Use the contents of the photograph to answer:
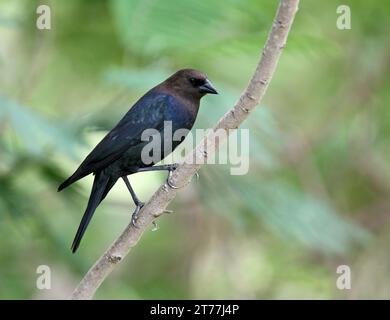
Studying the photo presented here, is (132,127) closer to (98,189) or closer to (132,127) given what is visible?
(132,127)

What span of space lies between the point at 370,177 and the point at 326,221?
2.14 metres

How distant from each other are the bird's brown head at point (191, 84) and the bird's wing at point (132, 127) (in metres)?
0.08

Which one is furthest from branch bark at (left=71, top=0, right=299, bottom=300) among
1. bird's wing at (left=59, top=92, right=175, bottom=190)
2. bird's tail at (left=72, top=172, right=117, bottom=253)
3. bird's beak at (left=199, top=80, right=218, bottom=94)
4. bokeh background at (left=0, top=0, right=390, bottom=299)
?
bokeh background at (left=0, top=0, right=390, bottom=299)

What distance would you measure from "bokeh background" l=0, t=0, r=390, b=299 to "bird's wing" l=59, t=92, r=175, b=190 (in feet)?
1.14

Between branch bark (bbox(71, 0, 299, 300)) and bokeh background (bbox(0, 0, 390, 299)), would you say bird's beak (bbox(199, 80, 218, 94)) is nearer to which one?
bokeh background (bbox(0, 0, 390, 299))

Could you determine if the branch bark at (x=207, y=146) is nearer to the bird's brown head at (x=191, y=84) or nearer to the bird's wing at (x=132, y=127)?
the bird's wing at (x=132, y=127)

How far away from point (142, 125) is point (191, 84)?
0.35m

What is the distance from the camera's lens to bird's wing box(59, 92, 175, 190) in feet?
13.6

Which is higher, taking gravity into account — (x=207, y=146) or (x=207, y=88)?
(x=207, y=88)

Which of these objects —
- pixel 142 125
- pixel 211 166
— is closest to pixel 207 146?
pixel 142 125

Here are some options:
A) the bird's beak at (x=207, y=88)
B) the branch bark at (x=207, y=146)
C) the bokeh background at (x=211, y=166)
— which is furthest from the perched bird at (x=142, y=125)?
the branch bark at (x=207, y=146)

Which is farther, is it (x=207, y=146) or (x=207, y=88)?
(x=207, y=88)

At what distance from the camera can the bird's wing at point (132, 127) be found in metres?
4.14

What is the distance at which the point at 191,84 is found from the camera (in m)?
4.31
